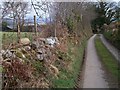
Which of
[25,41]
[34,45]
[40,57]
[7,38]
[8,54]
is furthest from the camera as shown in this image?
[34,45]

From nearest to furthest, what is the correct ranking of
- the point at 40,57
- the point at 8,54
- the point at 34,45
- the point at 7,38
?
the point at 8,54, the point at 7,38, the point at 40,57, the point at 34,45

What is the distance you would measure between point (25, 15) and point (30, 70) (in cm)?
285

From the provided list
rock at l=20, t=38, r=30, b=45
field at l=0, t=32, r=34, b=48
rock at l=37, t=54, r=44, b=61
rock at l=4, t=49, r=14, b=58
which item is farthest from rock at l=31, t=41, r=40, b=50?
rock at l=4, t=49, r=14, b=58

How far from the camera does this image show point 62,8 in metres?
15.2

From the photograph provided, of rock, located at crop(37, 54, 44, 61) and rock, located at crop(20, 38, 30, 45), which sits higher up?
rock, located at crop(20, 38, 30, 45)

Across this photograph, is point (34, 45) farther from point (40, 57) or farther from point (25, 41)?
point (40, 57)

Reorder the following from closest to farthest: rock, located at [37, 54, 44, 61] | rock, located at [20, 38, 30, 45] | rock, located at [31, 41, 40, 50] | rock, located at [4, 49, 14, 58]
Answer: rock, located at [4, 49, 14, 58] < rock, located at [37, 54, 44, 61] < rock, located at [20, 38, 30, 45] < rock, located at [31, 41, 40, 50]

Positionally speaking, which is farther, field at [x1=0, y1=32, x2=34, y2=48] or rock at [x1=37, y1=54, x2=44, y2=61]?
rock at [x1=37, y1=54, x2=44, y2=61]

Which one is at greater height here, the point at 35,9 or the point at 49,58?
the point at 35,9

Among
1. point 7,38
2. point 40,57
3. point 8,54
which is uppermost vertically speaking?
point 7,38

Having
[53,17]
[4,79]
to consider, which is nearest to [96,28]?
[53,17]

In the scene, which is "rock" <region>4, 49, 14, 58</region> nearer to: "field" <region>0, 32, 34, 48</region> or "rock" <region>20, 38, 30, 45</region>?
"field" <region>0, 32, 34, 48</region>

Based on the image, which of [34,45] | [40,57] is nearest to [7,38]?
[40,57]

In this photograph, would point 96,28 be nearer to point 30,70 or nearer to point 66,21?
point 66,21
